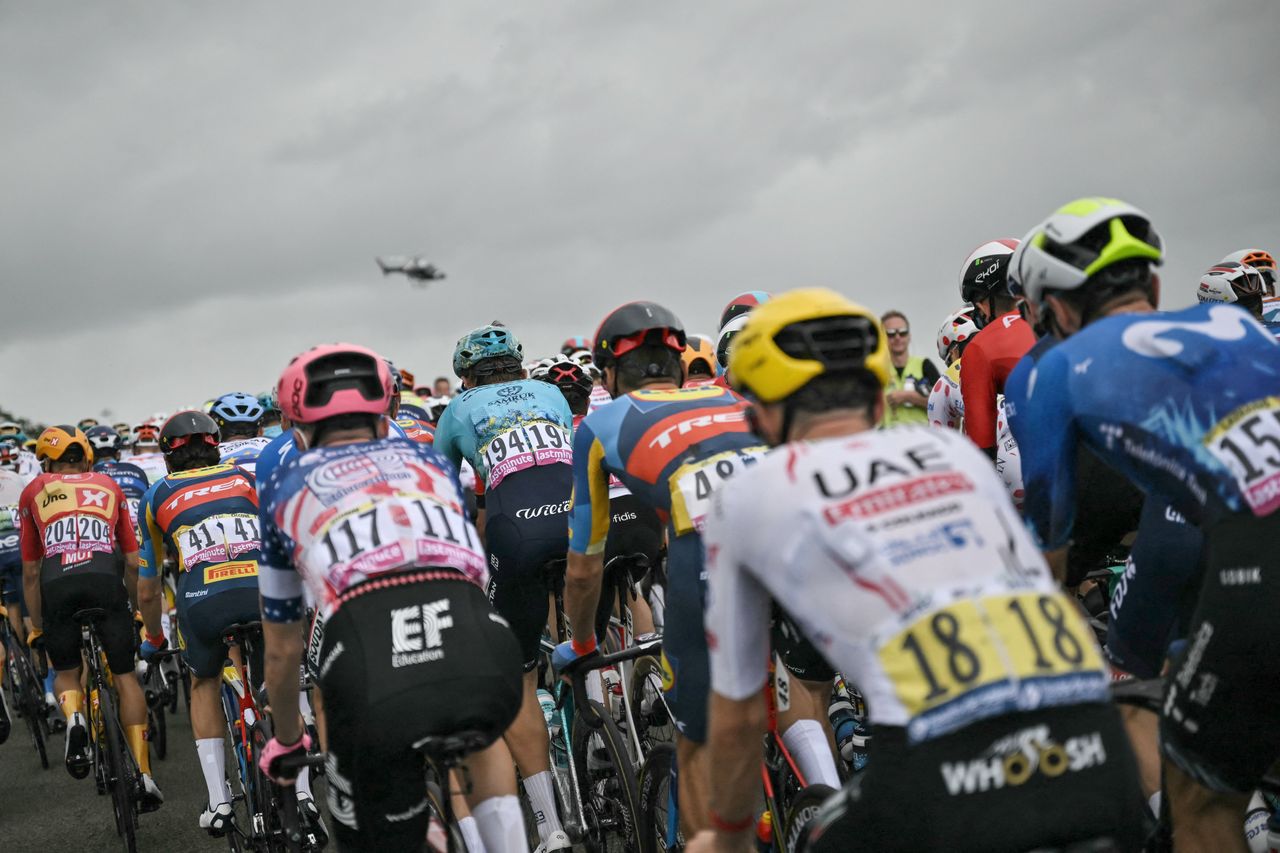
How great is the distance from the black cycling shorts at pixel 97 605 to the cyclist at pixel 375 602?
533 cm

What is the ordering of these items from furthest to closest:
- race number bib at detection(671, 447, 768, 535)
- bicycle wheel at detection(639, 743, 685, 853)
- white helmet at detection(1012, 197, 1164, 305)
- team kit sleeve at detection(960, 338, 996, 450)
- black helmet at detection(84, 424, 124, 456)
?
black helmet at detection(84, 424, 124, 456) → team kit sleeve at detection(960, 338, 996, 450) → bicycle wheel at detection(639, 743, 685, 853) → race number bib at detection(671, 447, 768, 535) → white helmet at detection(1012, 197, 1164, 305)

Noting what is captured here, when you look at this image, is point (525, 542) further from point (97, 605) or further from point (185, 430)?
point (97, 605)

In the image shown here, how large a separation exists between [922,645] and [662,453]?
219 cm

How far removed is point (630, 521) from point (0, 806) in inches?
255

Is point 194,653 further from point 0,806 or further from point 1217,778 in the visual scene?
point 1217,778

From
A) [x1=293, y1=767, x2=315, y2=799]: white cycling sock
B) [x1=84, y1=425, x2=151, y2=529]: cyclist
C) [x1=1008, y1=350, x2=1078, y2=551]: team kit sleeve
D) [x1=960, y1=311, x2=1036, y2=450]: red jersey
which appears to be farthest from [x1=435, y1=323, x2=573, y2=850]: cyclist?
[x1=84, y1=425, x2=151, y2=529]: cyclist

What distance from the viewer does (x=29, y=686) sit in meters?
11.1

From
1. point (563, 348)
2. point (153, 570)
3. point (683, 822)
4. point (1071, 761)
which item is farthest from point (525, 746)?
point (563, 348)

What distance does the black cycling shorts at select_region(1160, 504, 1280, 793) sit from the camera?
271 centimetres

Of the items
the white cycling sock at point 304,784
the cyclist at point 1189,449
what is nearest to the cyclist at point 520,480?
the white cycling sock at point 304,784

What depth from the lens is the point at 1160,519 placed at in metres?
3.64

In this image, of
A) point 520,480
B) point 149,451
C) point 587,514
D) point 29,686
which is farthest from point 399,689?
point 149,451

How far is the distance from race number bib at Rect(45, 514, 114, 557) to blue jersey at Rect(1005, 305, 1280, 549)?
7.29m

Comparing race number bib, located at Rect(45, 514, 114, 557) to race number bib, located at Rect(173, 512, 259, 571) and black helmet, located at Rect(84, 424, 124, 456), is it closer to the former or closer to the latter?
race number bib, located at Rect(173, 512, 259, 571)
